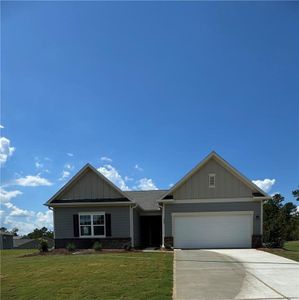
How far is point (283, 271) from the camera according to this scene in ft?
36.1

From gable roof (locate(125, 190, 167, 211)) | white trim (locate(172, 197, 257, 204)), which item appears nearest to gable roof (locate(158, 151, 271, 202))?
white trim (locate(172, 197, 257, 204))

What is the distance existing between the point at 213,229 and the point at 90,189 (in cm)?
802

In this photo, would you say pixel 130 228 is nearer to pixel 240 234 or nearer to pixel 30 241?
pixel 240 234

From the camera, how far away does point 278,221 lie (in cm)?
3142

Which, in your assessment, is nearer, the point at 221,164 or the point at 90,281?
the point at 90,281

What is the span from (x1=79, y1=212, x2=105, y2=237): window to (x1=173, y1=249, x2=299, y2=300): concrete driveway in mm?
9929

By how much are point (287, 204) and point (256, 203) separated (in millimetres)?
23038

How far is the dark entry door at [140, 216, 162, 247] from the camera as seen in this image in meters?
27.1

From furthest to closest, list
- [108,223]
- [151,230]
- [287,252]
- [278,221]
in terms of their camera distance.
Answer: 1. [278,221]
2. [151,230]
3. [108,223]
4. [287,252]

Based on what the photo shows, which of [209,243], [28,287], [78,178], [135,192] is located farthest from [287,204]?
[28,287]

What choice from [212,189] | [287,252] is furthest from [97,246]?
[287,252]

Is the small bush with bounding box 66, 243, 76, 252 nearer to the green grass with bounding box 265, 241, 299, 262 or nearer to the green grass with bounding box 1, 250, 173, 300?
the green grass with bounding box 1, 250, 173, 300

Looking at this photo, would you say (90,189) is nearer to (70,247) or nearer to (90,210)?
(90,210)

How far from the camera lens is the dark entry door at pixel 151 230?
2712cm
